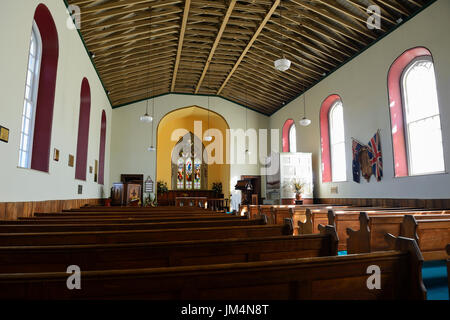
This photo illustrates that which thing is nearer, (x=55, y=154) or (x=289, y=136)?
(x=55, y=154)

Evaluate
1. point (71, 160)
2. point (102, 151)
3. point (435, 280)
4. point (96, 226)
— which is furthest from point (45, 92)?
point (435, 280)

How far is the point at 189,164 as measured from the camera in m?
15.2

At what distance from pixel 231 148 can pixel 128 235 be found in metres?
10.7

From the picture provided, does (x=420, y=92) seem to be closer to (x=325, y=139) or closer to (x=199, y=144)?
(x=325, y=139)

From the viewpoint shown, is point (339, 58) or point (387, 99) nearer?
point (387, 99)

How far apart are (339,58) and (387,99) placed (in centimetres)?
216

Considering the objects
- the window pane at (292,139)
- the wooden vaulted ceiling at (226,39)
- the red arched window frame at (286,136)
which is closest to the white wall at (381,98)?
the wooden vaulted ceiling at (226,39)

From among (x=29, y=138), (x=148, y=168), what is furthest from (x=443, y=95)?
(x=148, y=168)

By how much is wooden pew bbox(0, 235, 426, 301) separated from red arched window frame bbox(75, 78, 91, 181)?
22.4 ft

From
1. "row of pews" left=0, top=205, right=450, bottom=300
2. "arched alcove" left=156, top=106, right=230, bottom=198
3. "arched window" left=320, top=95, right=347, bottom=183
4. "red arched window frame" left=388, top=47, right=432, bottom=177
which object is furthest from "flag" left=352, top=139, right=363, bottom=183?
"arched alcove" left=156, top=106, right=230, bottom=198

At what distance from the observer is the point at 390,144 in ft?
21.4

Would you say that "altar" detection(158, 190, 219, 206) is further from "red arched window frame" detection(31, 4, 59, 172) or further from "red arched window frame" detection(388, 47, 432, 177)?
"red arched window frame" detection(388, 47, 432, 177)

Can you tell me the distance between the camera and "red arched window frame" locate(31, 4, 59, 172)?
481 cm

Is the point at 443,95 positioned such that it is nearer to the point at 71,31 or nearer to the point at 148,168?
the point at 71,31
